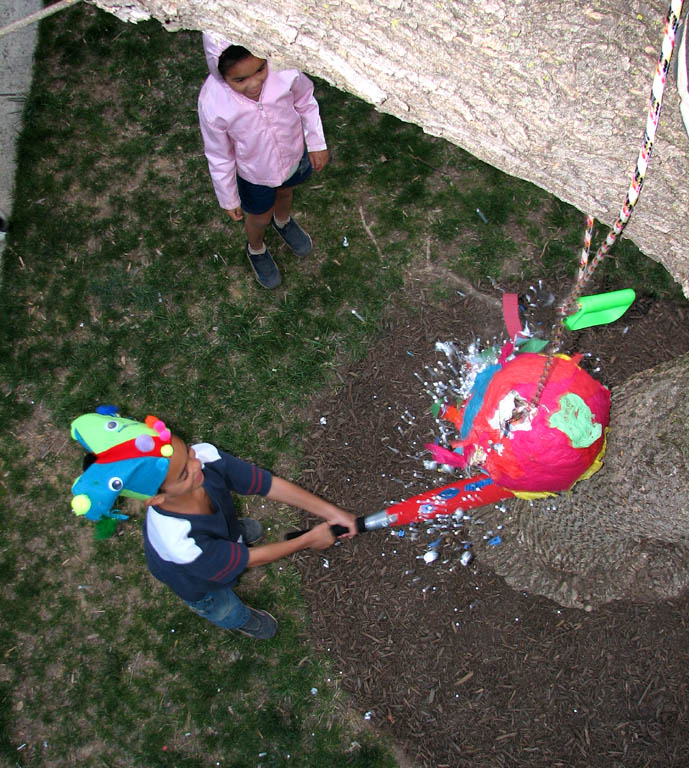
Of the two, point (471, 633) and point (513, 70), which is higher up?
point (513, 70)

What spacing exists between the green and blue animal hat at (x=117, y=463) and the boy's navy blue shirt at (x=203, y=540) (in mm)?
201

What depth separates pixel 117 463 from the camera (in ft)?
5.92

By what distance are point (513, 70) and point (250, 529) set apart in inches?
88.0

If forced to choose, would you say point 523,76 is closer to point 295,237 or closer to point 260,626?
point 295,237

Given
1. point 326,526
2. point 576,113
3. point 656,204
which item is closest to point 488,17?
point 576,113

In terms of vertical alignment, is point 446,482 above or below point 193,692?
above

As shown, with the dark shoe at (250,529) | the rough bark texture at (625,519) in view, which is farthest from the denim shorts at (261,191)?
the rough bark texture at (625,519)

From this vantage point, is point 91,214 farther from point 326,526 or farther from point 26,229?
point 326,526

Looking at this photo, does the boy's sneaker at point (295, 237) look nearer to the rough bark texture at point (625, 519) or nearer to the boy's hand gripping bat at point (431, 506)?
the boy's hand gripping bat at point (431, 506)

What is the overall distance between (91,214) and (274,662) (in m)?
2.68

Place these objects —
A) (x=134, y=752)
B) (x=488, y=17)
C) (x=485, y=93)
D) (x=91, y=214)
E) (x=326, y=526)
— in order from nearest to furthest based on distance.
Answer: (x=488, y=17) < (x=485, y=93) < (x=326, y=526) < (x=134, y=752) < (x=91, y=214)

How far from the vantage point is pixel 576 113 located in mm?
1357

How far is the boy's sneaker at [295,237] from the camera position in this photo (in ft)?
11.0

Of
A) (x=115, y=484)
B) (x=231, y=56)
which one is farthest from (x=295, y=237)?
(x=115, y=484)
